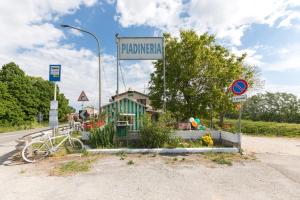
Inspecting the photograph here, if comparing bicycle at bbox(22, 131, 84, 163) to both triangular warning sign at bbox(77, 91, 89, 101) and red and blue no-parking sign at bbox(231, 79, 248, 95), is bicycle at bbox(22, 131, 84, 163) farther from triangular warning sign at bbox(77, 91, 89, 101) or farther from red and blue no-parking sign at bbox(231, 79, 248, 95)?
red and blue no-parking sign at bbox(231, 79, 248, 95)

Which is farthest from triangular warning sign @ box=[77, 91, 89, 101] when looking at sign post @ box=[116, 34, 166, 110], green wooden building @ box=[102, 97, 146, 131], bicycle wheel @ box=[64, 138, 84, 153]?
bicycle wheel @ box=[64, 138, 84, 153]

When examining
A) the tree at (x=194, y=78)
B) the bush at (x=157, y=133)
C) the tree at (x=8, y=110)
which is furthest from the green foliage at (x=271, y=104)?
the bush at (x=157, y=133)

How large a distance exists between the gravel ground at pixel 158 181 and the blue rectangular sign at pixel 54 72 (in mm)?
3855

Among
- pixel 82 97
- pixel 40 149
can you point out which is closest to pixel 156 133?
pixel 40 149

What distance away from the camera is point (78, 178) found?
230 inches

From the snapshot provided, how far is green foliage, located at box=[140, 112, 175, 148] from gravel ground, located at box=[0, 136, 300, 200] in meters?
1.47

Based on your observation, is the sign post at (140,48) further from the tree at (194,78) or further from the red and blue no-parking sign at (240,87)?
the tree at (194,78)

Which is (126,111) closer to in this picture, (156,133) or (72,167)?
(156,133)

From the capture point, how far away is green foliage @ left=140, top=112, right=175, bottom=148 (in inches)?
360

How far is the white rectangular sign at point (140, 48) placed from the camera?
10789mm

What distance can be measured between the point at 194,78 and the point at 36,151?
1145 centimetres

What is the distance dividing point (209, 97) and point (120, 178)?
1135 centimetres

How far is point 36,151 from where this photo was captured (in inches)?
318

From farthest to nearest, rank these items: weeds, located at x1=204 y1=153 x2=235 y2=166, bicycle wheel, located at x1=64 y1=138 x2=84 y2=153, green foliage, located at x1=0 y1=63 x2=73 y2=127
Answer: green foliage, located at x1=0 y1=63 x2=73 y2=127 < bicycle wheel, located at x1=64 y1=138 x2=84 y2=153 < weeds, located at x1=204 y1=153 x2=235 y2=166
